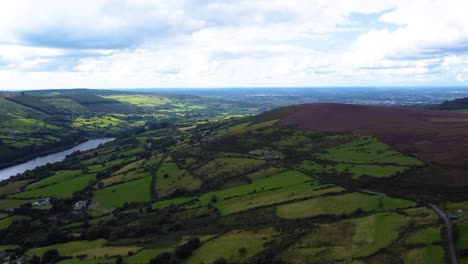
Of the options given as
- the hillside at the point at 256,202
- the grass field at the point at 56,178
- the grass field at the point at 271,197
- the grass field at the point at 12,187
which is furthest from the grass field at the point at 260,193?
the grass field at the point at 12,187

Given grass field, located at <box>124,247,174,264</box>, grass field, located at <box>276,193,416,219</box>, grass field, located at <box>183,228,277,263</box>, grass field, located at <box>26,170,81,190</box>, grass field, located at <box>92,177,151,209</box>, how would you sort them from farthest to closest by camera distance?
1. grass field, located at <box>26,170,81,190</box>
2. grass field, located at <box>92,177,151,209</box>
3. grass field, located at <box>276,193,416,219</box>
4. grass field, located at <box>124,247,174,264</box>
5. grass field, located at <box>183,228,277,263</box>

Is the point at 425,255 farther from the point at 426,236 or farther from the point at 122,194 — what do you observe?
the point at 122,194

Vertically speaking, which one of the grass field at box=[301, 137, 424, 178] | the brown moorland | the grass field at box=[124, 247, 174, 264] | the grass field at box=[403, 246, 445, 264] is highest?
the brown moorland

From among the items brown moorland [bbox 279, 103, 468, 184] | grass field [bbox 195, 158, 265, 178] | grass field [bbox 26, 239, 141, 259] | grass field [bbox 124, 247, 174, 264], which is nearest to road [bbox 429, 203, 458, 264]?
brown moorland [bbox 279, 103, 468, 184]

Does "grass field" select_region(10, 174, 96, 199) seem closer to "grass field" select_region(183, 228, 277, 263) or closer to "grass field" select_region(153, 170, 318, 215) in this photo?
"grass field" select_region(153, 170, 318, 215)

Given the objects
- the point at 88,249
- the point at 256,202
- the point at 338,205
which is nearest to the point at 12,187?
the point at 88,249

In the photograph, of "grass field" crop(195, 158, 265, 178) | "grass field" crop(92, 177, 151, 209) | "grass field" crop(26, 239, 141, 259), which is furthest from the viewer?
"grass field" crop(195, 158, 265, 178)
